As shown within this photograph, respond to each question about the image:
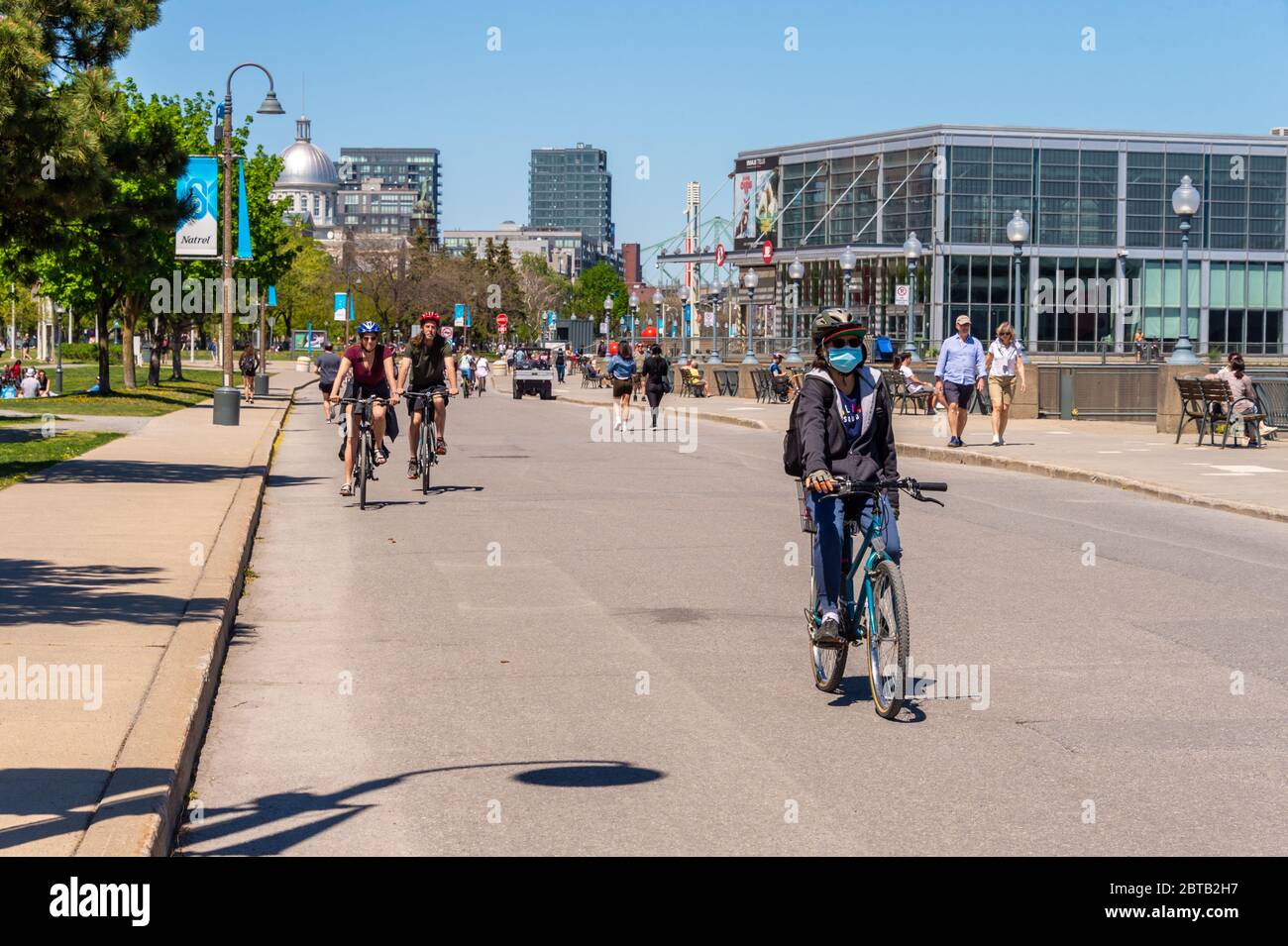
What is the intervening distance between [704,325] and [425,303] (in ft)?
177

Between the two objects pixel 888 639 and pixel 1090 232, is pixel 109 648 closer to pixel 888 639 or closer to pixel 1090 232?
pixel 888 639

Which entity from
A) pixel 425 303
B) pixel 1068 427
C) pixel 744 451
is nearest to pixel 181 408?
pixel 744 451

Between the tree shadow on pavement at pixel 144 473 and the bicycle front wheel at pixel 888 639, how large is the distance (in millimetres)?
12057

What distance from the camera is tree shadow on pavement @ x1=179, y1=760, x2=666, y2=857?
575 cm

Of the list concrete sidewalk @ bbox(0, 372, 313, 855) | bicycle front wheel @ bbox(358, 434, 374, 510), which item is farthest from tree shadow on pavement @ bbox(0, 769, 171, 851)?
bicycle front wheel @ bbox(358, 434, 374, 510)

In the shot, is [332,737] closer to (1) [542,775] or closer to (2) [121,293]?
(1) [542,775]

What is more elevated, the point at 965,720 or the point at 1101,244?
the point at 1101,244

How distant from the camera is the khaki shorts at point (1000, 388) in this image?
25.7m

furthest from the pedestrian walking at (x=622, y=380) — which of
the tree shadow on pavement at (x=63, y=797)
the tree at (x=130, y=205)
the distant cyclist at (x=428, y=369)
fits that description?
the tree shadow on pavement at (x=63, y=797)

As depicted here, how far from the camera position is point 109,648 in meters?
8.48

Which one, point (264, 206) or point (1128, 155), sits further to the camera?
point (1128, 155)

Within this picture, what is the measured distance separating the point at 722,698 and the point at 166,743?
2.71 meters

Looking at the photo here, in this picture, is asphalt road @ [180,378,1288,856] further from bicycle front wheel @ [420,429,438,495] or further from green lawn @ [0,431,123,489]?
green lawn @ [0,431,123,489]

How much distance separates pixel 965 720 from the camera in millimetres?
7609
